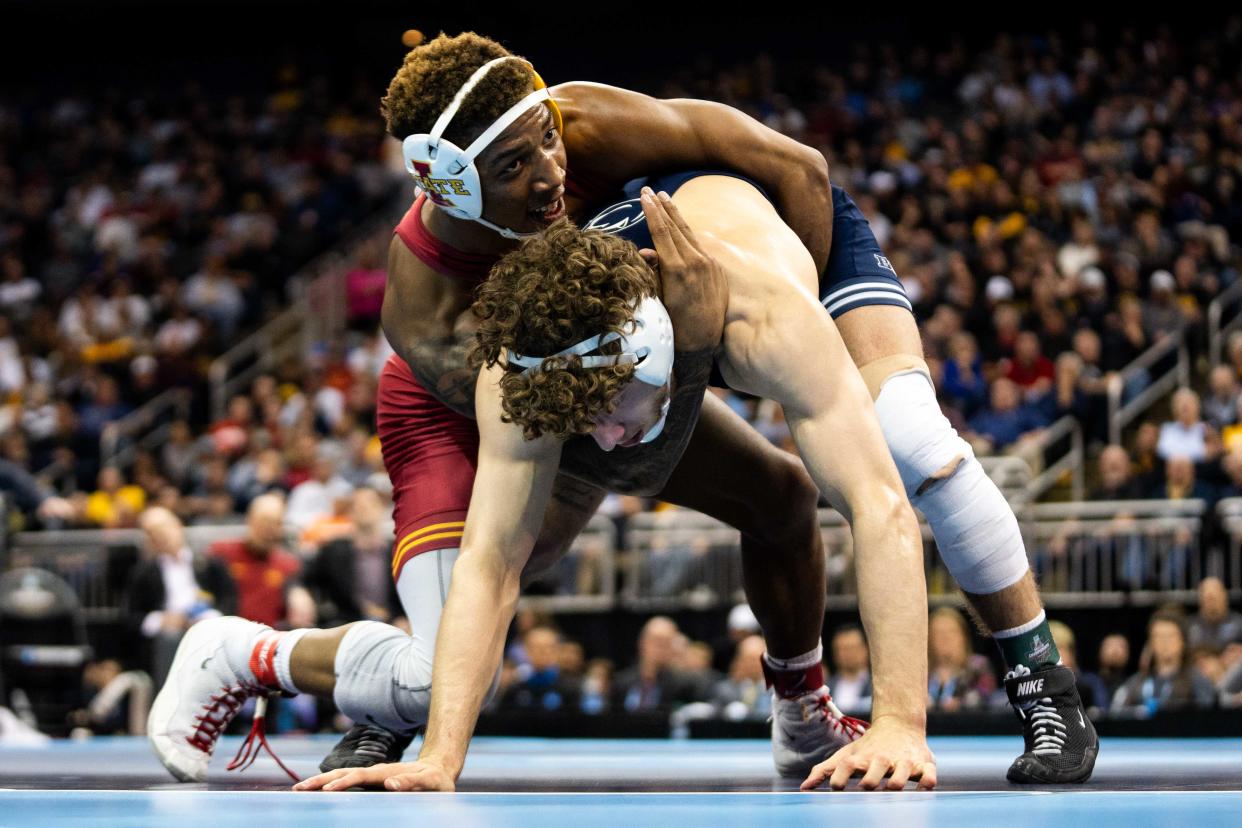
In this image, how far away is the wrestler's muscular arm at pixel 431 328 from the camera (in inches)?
143

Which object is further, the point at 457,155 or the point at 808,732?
the point at 808,732

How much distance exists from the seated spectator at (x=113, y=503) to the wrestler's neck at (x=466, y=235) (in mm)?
7804

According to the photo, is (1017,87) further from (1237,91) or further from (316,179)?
(316,179)

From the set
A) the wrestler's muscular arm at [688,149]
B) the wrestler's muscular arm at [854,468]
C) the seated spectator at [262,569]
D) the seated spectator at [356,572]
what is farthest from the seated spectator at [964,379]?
the wrestler's muscular arm at [854,468]

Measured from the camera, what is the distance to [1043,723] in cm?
329

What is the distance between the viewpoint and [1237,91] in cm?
1261

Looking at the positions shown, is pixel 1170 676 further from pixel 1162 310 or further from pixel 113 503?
pixel 113 503

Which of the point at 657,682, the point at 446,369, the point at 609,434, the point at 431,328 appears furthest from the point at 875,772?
the point at 657,682

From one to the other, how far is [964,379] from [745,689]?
2.68 m

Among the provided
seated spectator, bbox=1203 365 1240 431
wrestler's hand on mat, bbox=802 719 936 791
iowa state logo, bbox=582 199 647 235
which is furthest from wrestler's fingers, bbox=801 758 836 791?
seated spectator, bbox=1203 365 1240 431

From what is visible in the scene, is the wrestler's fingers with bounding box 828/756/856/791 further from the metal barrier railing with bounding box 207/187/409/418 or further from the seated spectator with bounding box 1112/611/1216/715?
the metal barrier railing with bounding box 207/187/409/418

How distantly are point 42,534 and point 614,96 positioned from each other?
7.87 m

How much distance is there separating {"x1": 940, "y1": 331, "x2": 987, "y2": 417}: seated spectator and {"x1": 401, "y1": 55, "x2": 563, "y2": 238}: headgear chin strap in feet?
21.8

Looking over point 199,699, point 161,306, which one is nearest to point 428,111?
point 199,699
